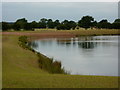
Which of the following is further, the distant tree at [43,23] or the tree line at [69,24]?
the distant tree at [43,23]

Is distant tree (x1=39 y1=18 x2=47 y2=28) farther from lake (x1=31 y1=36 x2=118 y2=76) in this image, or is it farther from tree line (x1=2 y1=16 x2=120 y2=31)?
lake (x1=31 y1=36 x2=118 y2=76)

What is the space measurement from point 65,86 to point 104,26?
73407 millimetres

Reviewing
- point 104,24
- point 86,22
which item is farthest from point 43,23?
point 104,24

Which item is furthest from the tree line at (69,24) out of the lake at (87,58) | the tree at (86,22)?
the lake at (87,58)

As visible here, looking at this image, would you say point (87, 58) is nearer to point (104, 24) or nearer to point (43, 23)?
point (104, 24)

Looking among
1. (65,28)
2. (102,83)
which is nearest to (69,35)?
(65,28)

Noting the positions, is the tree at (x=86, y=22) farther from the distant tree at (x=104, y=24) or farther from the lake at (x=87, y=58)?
the lake at (x=87, y=58)

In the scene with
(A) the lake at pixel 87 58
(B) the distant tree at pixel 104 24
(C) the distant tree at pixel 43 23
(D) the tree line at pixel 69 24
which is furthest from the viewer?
(C) the distant tree at pixel 43 23

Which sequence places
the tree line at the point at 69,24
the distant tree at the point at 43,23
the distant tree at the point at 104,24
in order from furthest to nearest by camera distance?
the distant tree at the point at 43,23 < the distant tree at the point at 104,24 < the tree line at the point at 69,24

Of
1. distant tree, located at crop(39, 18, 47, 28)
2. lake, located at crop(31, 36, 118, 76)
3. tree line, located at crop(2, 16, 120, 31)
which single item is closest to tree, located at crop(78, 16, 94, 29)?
tree line, located at crop(2, 16, 120, 31)

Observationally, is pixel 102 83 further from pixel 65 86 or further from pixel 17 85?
pixel 17 85

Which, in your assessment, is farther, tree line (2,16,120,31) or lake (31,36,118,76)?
tree line (2,16,120,31)

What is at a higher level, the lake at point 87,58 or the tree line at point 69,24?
the tree line at point 69,24

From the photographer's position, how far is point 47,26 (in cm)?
8544
